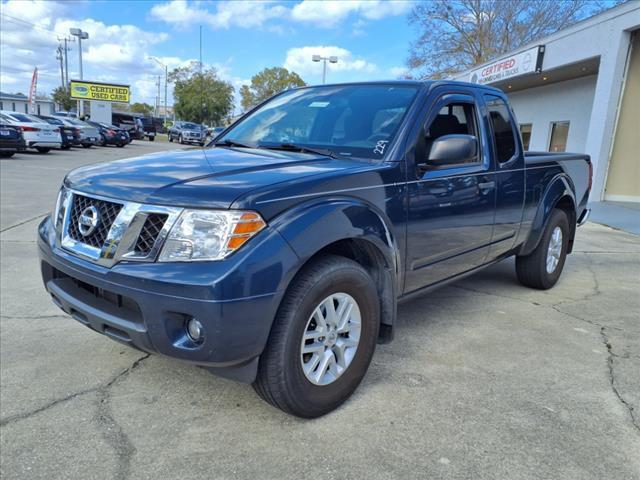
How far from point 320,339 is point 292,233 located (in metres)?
0.62

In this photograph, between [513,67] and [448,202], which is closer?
[448,202]

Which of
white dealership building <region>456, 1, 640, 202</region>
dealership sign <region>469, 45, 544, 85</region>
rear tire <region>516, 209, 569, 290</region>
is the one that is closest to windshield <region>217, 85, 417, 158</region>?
rear tire <region>516, 209, 569, 290</region>

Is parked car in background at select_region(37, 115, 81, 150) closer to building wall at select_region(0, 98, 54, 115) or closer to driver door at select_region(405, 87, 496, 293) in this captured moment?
driver door at select_region(405, 87, 496, 293)

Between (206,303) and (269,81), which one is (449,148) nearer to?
(206,303)

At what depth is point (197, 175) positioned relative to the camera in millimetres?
2504

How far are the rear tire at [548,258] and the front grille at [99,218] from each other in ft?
13.0

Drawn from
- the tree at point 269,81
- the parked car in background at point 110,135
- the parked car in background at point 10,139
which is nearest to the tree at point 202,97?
the tree at point 269,81

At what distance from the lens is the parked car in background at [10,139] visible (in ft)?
53.5

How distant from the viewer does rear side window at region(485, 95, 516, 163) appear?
4066 millimetres

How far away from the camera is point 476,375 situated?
128 inches

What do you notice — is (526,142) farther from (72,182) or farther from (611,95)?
(72,182)

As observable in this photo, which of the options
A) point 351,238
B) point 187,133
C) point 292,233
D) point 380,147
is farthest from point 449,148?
point 187,133

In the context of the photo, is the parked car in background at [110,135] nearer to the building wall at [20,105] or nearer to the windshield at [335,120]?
the windshield at [335,120]

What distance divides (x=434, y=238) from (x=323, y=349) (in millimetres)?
1151
